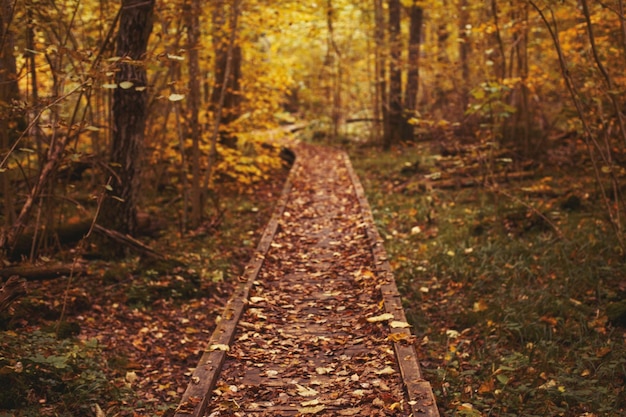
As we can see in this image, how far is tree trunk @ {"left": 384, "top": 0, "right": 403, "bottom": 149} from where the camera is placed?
17484 millimetres

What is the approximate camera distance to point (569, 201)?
9406mm

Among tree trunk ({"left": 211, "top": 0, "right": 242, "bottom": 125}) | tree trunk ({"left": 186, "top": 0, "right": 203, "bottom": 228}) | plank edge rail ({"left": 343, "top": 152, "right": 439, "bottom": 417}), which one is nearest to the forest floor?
plank edge rail ({"left": 343, "top": 152, "right": 439, "bottom": 417})

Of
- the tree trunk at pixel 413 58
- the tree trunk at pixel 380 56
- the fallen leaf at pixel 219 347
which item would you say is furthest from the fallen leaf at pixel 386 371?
the tree trunk at pixel 380 56

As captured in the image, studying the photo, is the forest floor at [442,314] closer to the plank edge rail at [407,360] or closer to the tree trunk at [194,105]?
the plank edge rail at [407,360]

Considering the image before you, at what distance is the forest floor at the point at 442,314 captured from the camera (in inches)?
187

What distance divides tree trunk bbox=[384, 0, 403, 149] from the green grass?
755 centimetres

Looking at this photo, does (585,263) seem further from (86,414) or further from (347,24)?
Result: (347,24)

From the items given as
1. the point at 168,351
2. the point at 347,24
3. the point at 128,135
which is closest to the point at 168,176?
the point at 128,135

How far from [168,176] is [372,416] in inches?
433

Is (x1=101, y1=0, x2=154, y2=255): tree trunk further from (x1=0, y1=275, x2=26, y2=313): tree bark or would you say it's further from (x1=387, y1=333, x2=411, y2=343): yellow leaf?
(x1=387, y1=333, x2=411, y2=343): yellow leaf

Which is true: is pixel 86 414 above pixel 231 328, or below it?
below

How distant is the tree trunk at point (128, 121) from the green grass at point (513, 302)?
4271mm

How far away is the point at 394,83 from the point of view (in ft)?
60.1

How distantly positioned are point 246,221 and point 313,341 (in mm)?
6745
